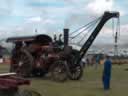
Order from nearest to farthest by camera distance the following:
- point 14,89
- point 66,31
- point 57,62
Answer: point 14,89
point 57,62
point 66,31

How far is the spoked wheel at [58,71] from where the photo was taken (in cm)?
2625

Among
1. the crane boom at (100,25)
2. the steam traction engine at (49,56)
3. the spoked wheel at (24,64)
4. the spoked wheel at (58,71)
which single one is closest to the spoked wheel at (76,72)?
the steam traction engine at (49,56)

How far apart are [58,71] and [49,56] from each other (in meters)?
1.32

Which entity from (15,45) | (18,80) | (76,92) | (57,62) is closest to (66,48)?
(57,62)

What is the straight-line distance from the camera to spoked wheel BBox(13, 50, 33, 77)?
27703 millimetres

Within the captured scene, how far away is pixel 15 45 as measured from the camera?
95.5 feet

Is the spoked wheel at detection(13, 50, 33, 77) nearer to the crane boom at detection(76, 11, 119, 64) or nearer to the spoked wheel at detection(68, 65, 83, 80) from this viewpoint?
the spoked wheel at detection(68, 65, 83, 80)

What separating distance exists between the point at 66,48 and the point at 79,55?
1300 millimetres

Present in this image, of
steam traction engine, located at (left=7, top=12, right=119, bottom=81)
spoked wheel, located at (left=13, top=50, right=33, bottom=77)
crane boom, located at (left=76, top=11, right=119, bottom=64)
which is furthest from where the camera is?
crane boom, located at (left=76, top=11, right=119, bottom=64)

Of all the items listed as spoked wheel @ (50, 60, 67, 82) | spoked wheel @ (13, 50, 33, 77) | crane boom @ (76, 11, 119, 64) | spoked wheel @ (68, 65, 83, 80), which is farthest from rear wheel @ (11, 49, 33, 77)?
crane boom @ (76, 11, 119, 64)

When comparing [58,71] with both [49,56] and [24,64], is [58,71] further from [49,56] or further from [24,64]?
[24,64]

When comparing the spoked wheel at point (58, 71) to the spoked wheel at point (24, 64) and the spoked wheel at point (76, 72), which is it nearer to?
the spoked wheel at point (76, 72)

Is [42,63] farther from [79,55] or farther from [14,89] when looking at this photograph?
[14,89]

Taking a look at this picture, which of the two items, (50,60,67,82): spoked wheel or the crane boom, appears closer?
(50,60,67,82): spoked wheel
